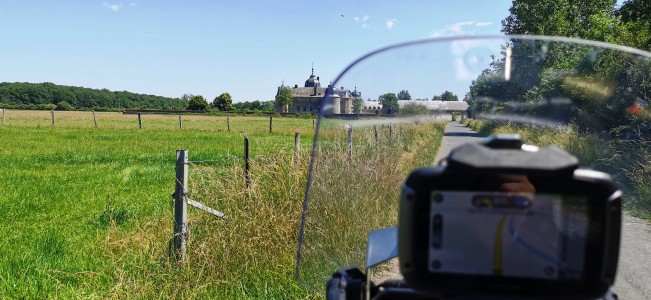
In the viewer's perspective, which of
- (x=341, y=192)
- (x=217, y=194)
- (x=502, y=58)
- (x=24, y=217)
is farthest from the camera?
(x=24, y=217)

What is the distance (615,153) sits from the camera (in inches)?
51.0

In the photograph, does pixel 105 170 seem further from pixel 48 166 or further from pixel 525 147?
pixel 525 147

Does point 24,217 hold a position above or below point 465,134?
below

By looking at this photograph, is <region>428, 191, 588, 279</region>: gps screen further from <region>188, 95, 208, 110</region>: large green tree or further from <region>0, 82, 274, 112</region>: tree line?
<region>188, 95, 208, 110</region>: large green tree

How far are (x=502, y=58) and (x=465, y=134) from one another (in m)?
0.21

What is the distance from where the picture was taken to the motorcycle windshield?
1294 millimetres

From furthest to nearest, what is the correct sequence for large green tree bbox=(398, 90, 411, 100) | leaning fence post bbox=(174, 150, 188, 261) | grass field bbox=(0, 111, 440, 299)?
leaning fence post bbox=(174, 150, 188, 261) → grass field bbox=(0, 111, 440, 299) → large green tree bbox=(398, 90, 411, 100)

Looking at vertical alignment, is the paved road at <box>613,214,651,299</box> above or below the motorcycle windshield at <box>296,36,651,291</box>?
below

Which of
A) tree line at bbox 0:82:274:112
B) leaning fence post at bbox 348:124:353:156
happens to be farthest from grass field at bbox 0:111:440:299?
tree line at bbox 0:82:274:112

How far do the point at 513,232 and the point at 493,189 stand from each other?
9cm

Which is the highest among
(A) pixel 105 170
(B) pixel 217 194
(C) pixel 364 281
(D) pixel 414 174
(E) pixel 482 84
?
(E) pixel 482 84

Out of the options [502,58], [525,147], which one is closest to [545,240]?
[525,147]

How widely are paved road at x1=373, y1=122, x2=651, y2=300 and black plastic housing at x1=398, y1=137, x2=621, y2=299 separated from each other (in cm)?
23

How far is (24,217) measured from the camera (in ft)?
25.1
